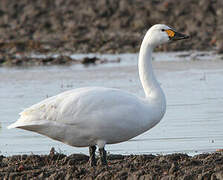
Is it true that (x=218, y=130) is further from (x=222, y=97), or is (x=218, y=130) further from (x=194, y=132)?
(x=222, y=97)

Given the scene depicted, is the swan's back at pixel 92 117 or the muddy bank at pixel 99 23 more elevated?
the muddy bank at pixel 99 23

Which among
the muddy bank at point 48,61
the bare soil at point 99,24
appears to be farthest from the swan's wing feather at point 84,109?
the bare soil at point 99,24

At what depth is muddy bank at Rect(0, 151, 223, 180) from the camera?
7105mm

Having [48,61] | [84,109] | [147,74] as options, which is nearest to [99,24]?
[48,61]

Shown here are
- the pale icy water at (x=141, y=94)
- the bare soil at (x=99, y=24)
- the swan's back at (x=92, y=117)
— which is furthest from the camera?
the bare soil at (x=99, y=24)

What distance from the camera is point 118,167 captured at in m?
7.66

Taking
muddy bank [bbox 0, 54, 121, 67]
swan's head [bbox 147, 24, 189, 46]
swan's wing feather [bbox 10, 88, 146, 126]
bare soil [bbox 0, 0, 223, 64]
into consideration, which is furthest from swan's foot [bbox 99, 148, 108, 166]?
bare soil [bbox 0, 0, 223, 64]

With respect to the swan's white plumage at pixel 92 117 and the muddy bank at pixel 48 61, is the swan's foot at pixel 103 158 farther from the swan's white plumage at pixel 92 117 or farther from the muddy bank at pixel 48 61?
the muddy bank at pixel 48 61

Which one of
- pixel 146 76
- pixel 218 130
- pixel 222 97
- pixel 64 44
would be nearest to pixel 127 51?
pixel 64 44

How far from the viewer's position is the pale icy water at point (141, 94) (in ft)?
32.3

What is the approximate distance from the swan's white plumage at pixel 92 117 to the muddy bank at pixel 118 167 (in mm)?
→ 356

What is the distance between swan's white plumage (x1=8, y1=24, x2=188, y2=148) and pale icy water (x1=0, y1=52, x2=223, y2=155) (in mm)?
1335

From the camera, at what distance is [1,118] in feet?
40.4

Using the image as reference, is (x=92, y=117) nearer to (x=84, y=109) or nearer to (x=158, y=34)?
(x=84, y=109)
